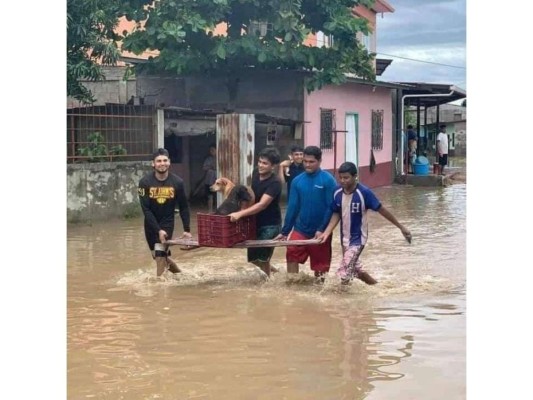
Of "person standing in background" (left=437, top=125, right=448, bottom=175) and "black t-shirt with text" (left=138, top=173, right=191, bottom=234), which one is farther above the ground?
"person standing in background" (left=437, top=125, right=448, bottom=175)

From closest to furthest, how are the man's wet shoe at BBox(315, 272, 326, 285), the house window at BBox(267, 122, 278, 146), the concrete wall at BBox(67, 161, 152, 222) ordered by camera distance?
the man's wet shoe at BBox(315, 272, 326, 285), the concrete wall at BBox(67, 161, 152, 222), the house window at BBox(267, 122, 278, 146)

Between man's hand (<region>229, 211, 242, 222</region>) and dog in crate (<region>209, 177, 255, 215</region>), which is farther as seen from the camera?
dog in crate (<region>209, 177, 255, 215</region>)

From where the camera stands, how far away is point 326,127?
2080 centimetres

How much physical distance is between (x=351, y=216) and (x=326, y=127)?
13313mm

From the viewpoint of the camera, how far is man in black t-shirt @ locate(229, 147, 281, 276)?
7930 mm

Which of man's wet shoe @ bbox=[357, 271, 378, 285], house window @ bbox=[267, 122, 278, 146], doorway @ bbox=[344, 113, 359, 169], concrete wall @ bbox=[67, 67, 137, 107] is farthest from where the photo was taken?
doorway @ bbox=[344, 113, 359, 169]

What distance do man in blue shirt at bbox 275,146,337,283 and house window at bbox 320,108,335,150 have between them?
41.0 feet

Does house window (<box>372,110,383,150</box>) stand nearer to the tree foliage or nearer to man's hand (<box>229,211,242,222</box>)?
the tree foliage

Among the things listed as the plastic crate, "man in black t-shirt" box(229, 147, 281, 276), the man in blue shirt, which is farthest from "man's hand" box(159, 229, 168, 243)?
the man in blue shirt

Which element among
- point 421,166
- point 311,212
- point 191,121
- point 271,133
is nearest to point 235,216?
point 311,212

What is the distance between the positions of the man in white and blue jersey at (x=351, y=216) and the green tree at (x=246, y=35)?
9.35m

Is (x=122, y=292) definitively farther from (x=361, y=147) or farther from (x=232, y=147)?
(x=361, y=147)

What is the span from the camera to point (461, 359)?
5555 millimetres

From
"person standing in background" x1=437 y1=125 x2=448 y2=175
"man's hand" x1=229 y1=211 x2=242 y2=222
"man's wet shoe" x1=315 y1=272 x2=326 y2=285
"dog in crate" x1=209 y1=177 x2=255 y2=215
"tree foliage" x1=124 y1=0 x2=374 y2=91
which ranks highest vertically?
"tree foliage" x1=124 y1=0 x2=374 y2=91
